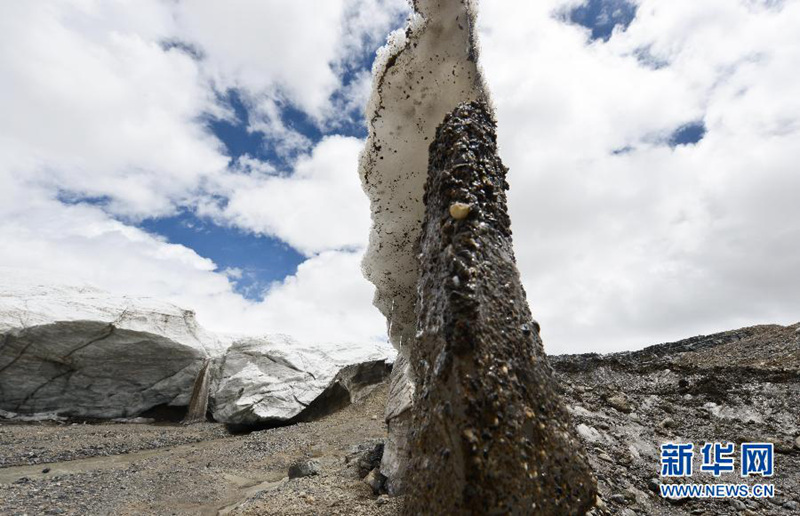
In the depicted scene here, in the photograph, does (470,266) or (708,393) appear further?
(708,393)

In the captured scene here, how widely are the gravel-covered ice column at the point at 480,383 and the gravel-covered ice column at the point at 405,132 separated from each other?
106 cm

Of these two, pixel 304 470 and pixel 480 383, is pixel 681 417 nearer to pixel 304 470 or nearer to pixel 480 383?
pixel 304 470

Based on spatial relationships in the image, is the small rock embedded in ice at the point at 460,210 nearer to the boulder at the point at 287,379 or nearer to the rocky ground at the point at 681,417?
the rocky ground at the point at 681,417

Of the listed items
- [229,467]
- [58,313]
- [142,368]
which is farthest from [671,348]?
[58,313]

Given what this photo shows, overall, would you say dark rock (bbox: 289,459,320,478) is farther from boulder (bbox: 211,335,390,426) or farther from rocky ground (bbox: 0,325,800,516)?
boulder (bbox: 211,335,390,426)

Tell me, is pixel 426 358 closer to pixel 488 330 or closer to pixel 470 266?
pixel 488 330

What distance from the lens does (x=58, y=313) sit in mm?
10805

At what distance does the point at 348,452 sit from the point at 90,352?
8.35 m

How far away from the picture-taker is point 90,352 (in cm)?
1095

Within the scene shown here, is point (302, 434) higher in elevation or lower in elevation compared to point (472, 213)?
lower

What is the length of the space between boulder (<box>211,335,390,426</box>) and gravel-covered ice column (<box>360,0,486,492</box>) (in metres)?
6.64

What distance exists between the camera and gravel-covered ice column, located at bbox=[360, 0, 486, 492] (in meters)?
3.11

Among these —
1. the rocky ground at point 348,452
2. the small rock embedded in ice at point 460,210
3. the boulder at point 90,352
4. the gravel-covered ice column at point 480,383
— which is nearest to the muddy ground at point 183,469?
the rocky ground at point 348,452

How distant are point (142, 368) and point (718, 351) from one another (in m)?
14.4
